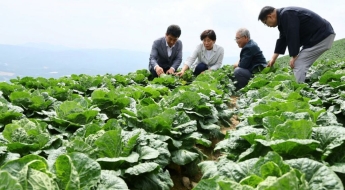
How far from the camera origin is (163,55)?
28.2 feet

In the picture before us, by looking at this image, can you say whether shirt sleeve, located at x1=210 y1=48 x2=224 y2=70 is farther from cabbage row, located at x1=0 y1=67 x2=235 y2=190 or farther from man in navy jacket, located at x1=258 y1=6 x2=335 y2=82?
cabbage row, located at x1=0 y1=67 x2=235 y2=190

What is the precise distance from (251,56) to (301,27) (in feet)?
5.31

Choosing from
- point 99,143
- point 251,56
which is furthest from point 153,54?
point 99,143

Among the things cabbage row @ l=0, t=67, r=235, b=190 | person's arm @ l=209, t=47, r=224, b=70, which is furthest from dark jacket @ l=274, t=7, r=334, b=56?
person's arm @ l=209, t=47, r=224, b=70

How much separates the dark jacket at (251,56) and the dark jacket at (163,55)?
1.90 m

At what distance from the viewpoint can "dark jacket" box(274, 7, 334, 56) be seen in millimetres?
5762

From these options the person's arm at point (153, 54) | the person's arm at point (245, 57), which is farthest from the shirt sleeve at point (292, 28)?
the person's arm at point (153, 54)

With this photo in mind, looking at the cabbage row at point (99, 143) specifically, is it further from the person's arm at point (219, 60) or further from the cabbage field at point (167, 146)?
the person's arm at point (219, 60)

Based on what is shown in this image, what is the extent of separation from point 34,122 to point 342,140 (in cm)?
247

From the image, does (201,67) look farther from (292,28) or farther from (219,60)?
(292,28)

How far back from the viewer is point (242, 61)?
7.44m

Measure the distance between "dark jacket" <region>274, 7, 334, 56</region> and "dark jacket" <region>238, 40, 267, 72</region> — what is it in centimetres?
116

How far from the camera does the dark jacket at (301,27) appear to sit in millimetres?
5762

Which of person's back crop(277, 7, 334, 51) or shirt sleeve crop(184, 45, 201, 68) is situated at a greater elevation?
person's back crop(277, 7, 334, 51)
